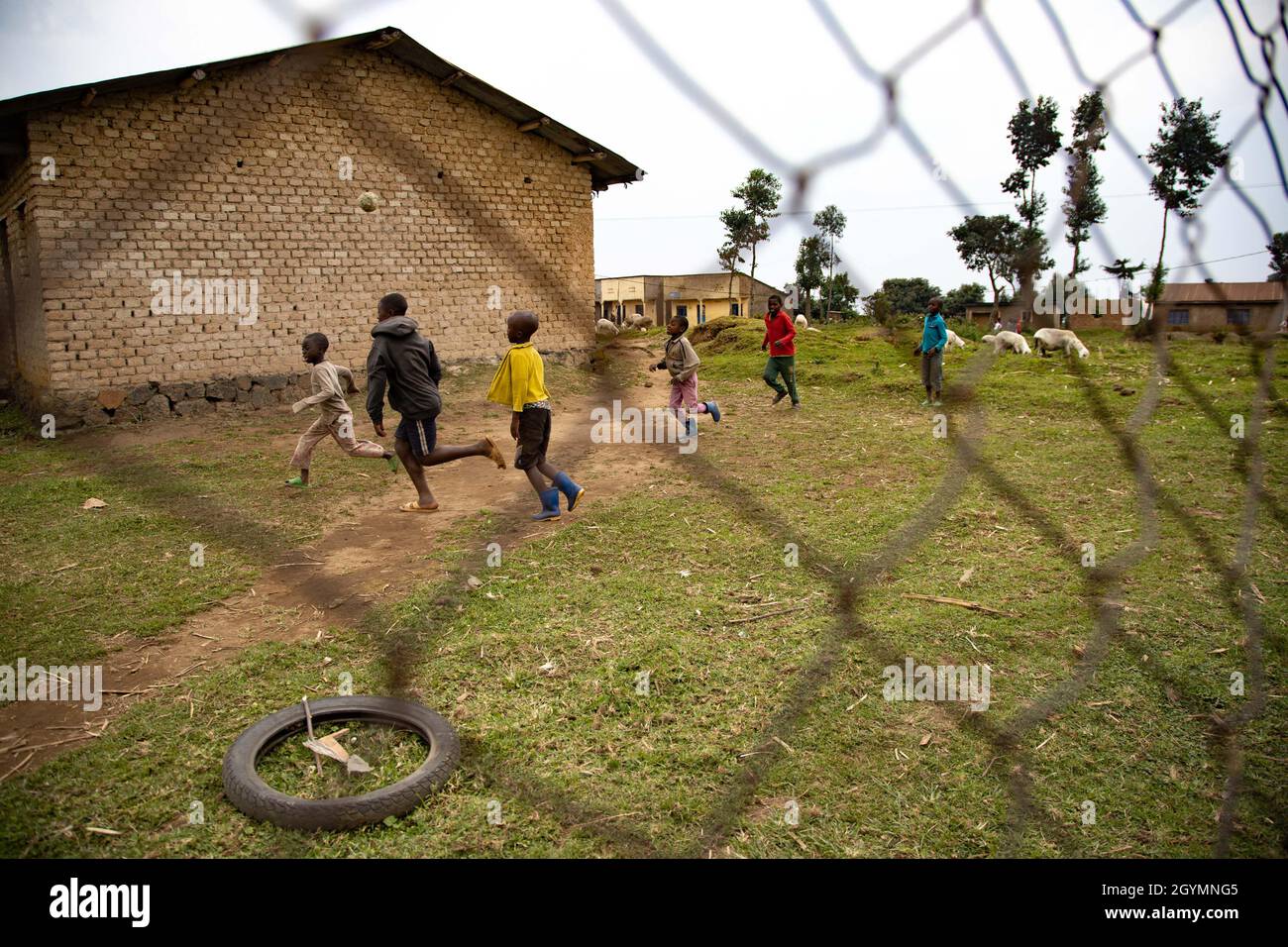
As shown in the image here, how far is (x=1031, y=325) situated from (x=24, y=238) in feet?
39.3

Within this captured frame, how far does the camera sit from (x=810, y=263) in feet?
3.80

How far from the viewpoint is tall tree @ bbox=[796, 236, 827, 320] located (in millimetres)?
1159

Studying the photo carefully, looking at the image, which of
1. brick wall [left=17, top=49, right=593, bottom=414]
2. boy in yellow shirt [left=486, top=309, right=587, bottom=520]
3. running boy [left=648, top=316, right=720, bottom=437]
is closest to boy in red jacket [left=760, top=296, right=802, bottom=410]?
running boy [left=648, top=316, right=720, bottom=437]

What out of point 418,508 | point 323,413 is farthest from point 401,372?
point 323,413

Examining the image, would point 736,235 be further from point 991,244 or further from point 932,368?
point 932,368

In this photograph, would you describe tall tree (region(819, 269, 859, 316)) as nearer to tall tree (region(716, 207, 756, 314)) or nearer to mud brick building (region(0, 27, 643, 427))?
tall tree (region(716, 207, 756, 314))

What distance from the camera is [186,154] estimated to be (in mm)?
9312

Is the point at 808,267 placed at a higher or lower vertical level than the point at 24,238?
lower

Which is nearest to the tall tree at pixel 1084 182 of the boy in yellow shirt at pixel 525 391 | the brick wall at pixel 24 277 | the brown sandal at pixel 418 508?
the boy in yellow shirt at pixel 525 391

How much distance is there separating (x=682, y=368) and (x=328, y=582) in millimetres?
4727

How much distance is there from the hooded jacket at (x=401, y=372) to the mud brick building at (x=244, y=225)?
242 cm
